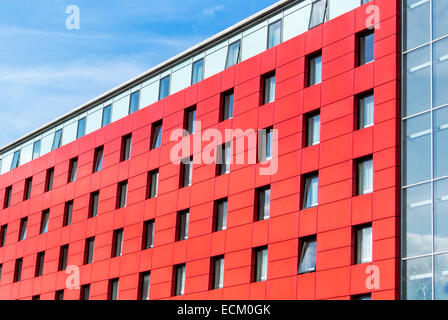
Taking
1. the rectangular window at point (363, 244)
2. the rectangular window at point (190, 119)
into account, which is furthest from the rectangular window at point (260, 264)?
the rectangular window at point (190, 119)

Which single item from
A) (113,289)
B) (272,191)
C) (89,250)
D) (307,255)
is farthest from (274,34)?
(89,250)

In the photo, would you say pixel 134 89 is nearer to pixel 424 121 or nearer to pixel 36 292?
pixel 36 292

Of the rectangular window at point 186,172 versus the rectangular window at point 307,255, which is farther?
the rectangular window at point 186,172

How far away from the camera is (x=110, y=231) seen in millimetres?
50562

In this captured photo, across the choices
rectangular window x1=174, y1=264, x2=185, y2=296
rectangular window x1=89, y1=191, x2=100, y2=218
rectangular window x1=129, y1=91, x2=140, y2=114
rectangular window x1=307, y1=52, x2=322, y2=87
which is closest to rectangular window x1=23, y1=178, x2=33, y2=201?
rectangular window x1=89, y1=191, x2=100, y2=218

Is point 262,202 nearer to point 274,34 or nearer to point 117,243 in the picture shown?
point 274,34

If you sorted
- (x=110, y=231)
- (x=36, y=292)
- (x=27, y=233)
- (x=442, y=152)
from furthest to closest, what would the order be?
(x=27, y=233), (x=36, y=292), (x=110, y=231), (x=442, y=152)

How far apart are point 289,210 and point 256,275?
384 cm

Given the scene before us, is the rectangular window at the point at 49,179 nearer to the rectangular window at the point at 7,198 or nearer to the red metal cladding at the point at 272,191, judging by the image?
the red metal cladding at the point at 272,191

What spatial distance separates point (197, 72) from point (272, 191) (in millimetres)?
11050

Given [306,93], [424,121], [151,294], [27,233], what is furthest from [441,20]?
[27,233]

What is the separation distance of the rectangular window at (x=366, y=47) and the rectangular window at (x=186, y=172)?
1277cm

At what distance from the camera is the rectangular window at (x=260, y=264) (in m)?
39.6

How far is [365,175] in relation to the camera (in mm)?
35750
